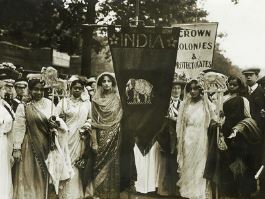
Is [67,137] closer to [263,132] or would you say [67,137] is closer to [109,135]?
[109,135]

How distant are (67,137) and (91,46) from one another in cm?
126

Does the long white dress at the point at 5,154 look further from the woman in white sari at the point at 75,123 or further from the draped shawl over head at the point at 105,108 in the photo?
the draped shawl over head at the point at 105,108

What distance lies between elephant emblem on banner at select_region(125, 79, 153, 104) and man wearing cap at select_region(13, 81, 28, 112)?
1.31 metres

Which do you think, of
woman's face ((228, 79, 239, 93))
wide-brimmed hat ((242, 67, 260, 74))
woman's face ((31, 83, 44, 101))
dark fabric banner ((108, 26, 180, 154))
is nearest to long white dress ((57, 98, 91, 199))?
woman's face ((31, 83, 44, 101))

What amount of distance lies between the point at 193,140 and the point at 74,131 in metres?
1.55

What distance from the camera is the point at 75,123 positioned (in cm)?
719

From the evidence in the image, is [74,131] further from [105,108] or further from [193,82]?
[193,82]

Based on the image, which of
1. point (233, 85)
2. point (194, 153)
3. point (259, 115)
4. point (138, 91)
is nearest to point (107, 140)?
point (138, 91)

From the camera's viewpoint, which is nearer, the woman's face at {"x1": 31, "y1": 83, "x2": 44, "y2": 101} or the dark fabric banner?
the woman's face at {"x1": 31, "y1": 83, "x2": 44, "y2": 101}

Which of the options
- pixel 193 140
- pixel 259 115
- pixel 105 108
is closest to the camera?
pixel 259 115

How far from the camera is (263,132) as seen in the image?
6.86 meters

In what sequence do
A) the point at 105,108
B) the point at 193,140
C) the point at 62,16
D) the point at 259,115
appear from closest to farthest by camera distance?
the point at 259,115 → the point at 193,140 → the point at 105,108 → the point at 62,16

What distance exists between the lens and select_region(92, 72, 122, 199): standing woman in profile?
7156 millimetres

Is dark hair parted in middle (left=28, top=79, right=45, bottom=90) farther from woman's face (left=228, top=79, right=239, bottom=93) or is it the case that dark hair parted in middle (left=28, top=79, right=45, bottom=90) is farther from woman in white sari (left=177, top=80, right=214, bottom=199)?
woman's face (left=228, top=79, right=239, bottom=93)
